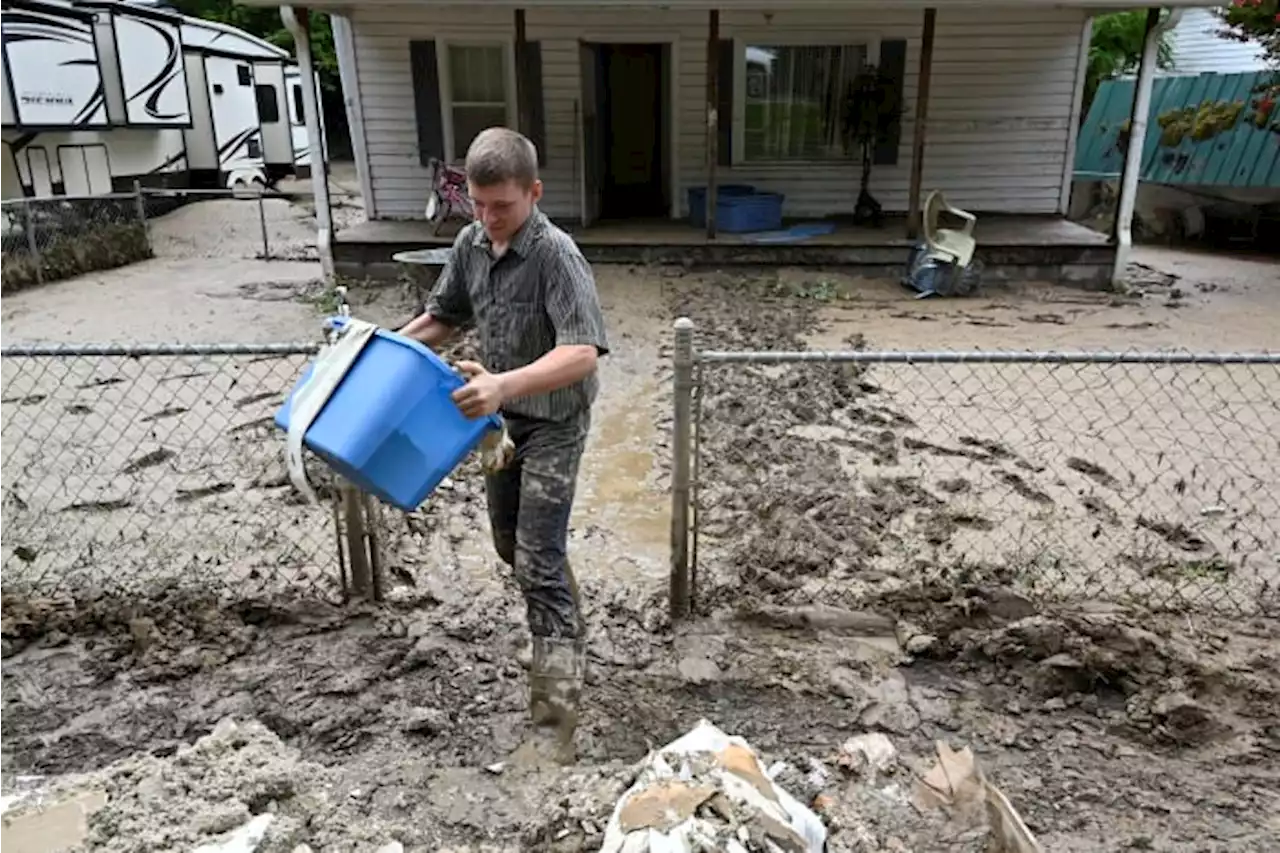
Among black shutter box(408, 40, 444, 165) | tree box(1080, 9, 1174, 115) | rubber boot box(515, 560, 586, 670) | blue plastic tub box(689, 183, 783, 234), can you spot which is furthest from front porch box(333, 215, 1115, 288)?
tree box(1080, 9, 1174, 115)

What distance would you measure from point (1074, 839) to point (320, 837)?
5.84 ft

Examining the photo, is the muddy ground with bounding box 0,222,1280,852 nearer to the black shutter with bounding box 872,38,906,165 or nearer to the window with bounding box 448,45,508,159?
the black shutter with bounding box 872,38,906,165

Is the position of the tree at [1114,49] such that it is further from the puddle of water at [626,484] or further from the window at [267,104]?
the window at [267,104]

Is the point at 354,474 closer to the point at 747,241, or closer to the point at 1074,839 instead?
the point at 1074,839

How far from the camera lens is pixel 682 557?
3.35 metres

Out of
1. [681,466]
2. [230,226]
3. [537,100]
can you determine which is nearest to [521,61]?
[537,100]

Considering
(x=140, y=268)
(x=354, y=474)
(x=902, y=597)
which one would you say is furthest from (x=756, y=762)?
(x=140, y=268)

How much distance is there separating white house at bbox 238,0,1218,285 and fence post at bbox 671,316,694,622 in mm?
7667

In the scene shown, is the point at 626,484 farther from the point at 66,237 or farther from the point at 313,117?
the point at 66,237

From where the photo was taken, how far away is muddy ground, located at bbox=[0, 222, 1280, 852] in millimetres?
2209

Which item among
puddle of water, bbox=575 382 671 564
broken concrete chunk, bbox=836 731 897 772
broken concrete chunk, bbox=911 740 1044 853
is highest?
broken concrete chunk, bbox=911 740 1044 853

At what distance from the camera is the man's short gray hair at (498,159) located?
230cm

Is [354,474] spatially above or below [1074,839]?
above

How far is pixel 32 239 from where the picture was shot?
1072cm
